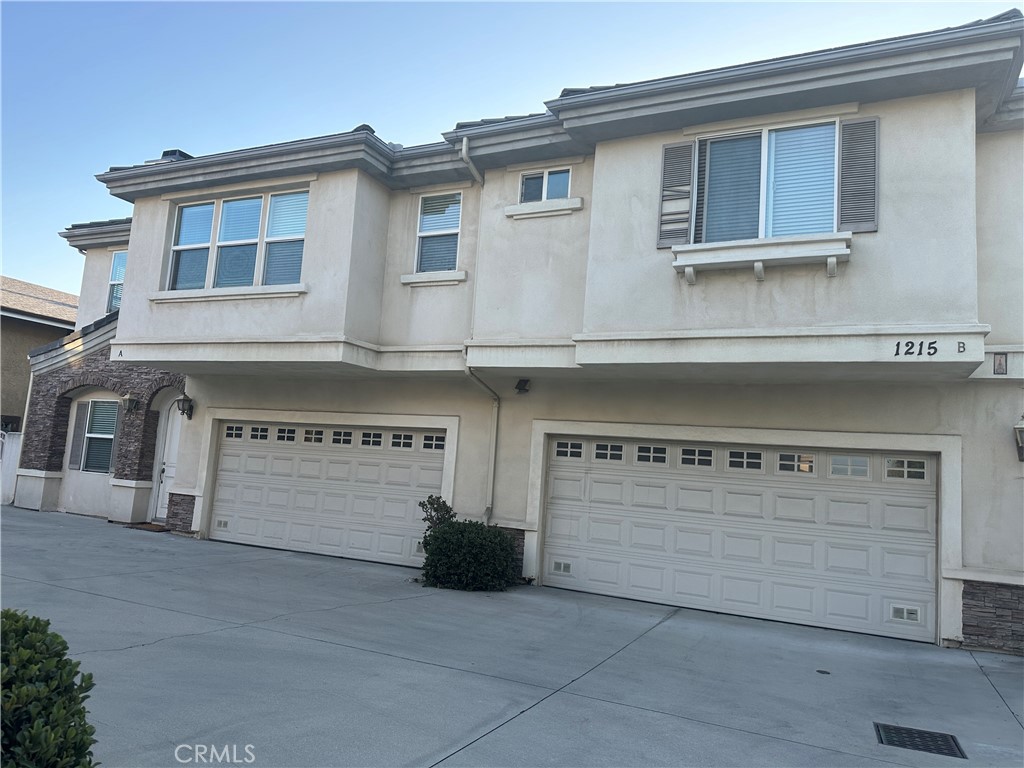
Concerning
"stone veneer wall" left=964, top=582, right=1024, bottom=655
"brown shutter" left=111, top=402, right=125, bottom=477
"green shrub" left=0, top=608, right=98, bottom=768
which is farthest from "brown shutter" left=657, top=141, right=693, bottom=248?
"brown shutter" left=111, top=402, right=125, bottom=477

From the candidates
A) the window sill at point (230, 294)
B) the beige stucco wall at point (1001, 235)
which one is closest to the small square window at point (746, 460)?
the beige stucco wall at point (1001, 235)

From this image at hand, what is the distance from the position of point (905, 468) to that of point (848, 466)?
2.17 ft

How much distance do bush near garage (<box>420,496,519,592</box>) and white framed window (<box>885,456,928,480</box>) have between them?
5215mm

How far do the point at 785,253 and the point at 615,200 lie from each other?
2.31m

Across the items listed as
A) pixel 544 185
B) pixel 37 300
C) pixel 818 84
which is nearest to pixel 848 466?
pixel 818 84

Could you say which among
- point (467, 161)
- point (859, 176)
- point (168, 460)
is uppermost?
point (467, 161)

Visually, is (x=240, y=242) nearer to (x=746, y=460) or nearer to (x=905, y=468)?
(x=746, y=460)

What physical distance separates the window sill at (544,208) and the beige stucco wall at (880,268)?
47.6 inches

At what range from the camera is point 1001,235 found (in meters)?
8.80

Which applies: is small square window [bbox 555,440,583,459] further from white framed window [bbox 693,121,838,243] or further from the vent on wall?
the vent on wall

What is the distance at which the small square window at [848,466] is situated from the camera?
9602 mm

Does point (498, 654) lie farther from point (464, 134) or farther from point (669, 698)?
point (464, 134)

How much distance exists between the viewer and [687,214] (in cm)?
912

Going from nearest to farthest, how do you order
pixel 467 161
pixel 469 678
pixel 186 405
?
pixel 469 678 → pixel 467 161 → pixel 186 405
